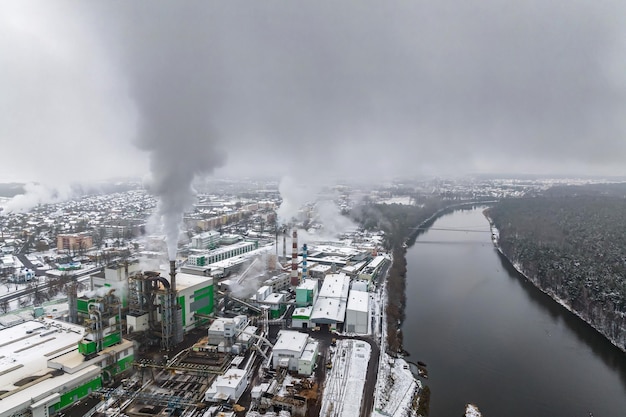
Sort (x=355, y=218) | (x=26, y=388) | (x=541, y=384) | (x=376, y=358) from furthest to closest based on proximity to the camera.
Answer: (x=355, y=218) → (x=376, y=358) → (x=541, y=384) → (x=26, y=388)

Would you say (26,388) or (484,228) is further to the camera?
(484,228)

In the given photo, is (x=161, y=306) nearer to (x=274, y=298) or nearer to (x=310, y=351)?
(x=274, y=298)

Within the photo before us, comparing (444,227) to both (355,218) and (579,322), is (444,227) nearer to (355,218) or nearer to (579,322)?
(355,218)

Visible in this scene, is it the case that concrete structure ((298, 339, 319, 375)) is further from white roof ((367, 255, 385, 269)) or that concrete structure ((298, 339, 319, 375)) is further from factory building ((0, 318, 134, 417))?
white roof ((367, 255, 385, 269))

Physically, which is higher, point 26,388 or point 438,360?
point 26,388

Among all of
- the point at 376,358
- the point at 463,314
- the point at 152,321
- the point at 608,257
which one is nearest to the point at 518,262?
the point at 608,257

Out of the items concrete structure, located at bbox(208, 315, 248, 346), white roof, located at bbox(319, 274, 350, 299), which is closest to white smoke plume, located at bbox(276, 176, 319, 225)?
white roof, located at bbox(319, 274, 350, 299)

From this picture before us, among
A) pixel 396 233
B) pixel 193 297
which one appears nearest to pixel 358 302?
pixel 193 297

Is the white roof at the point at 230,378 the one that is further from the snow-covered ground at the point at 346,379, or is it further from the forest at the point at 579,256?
the forest at the point at 579,256
